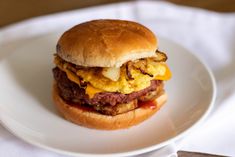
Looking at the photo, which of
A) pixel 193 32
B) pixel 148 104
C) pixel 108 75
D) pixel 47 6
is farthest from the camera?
pixel 47 6

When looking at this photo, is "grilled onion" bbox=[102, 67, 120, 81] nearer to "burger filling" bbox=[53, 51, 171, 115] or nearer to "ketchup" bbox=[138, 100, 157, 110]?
"burger filling" bbox=[53, 51, 171, 115]

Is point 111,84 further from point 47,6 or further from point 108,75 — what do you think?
point 47,6

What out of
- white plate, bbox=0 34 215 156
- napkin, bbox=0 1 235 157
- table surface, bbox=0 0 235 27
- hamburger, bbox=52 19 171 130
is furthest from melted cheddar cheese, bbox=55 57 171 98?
table surface, bbox=0 0 235 27

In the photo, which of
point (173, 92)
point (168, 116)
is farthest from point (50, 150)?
point (173, 92)

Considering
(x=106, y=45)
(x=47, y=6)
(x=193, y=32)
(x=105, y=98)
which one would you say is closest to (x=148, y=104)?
(x=105, y=98)

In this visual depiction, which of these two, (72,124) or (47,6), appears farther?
(47,6)

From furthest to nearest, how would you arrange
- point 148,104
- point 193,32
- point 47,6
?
point 47,6
point 193,32
point 148,104
